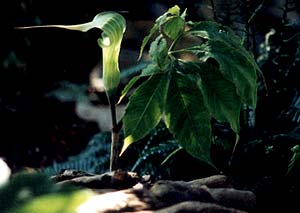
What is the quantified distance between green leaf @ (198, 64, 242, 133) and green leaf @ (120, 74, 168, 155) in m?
0.10

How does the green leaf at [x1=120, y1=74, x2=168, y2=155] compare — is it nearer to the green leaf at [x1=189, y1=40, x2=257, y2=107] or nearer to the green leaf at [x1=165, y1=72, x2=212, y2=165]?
the green leaf at [x1=165, y1=72, x2=212, y2=165]

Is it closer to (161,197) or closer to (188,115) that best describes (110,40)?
(188,115)

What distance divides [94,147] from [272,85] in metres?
0.91

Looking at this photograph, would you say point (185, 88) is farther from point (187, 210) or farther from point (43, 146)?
point (43, 146)

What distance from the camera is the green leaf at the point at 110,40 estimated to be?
1.54 m

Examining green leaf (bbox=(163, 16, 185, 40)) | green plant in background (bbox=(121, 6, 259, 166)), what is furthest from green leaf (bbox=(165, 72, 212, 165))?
green leaf (bbox=(163, 16, 185, 40))

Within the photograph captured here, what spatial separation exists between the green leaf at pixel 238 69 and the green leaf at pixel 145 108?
0.14m

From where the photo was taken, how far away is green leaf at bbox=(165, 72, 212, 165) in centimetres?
146

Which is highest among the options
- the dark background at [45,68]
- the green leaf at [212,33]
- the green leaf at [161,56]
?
the green leaf at [212,33]

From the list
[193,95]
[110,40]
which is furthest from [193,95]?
[110,40]

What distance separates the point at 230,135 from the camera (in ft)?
7.84

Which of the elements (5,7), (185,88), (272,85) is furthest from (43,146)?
(185,88)

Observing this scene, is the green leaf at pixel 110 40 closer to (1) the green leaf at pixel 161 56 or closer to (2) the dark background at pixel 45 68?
(1) the green leaf at pixel 161 56

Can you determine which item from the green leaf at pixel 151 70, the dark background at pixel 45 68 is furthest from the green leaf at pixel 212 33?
the dark background at pixel 45 68
